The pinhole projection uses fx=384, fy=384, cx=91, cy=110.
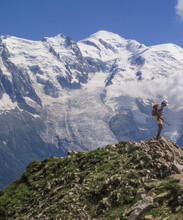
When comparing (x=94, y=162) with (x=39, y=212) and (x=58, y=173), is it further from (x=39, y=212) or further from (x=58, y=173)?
(x=39, y=212)

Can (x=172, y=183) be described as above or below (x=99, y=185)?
below

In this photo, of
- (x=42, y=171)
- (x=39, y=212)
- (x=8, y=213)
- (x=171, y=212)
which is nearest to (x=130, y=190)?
(x=171, y=212)

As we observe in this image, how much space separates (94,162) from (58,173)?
3.99 m

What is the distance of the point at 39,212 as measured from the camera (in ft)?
103

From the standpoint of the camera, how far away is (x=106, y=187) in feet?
99.4

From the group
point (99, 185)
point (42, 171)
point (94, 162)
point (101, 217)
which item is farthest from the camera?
point (42, 171)

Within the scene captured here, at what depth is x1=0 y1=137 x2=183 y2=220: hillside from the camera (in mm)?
24859

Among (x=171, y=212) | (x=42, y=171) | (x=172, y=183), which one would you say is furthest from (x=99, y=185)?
(x=42, y=171)

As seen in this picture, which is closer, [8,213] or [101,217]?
[101,217]

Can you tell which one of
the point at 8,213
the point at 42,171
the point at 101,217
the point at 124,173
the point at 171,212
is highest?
the point at 42,171

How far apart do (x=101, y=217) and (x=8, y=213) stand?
13079mm

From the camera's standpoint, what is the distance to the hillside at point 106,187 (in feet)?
81.6

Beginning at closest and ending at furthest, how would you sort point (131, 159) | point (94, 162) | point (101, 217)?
point (101, 217)
point (131, 159)
point (94, 162)

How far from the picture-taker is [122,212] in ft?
83.7
